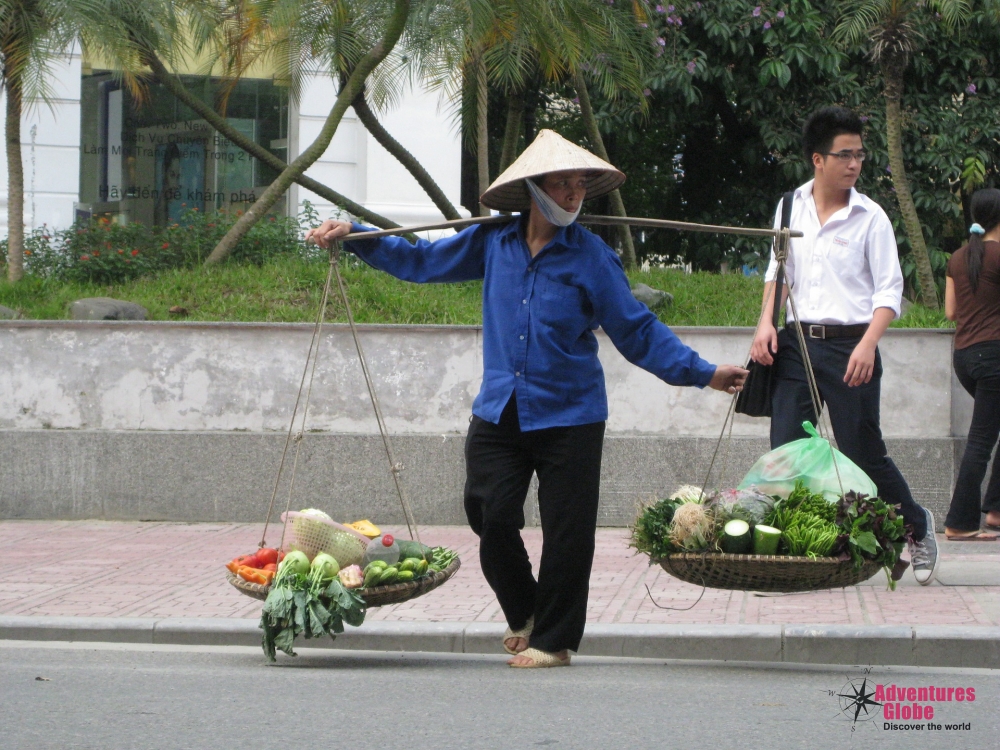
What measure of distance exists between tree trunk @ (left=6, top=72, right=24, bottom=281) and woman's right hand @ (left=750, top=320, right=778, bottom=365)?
660 centimetres

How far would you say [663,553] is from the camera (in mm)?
4836

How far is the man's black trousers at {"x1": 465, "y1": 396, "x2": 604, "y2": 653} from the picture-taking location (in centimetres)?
492

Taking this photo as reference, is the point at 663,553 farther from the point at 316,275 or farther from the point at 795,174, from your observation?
the point at 795,174

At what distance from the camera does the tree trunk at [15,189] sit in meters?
10.3

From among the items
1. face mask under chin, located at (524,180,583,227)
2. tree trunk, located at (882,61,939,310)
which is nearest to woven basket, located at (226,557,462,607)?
face mask under chin, located at (524,180,583,227)

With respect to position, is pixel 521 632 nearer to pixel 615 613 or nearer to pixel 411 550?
pixel 411 550

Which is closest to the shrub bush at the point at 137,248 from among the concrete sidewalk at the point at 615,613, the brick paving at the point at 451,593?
the brick paving at the point at 451,593

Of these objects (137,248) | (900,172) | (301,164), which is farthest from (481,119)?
(900,172)

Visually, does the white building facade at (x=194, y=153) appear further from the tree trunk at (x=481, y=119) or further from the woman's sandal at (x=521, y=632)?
the woman's sandal at (x=521, y=632)

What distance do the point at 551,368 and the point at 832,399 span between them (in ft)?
5.10

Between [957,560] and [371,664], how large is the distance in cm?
335

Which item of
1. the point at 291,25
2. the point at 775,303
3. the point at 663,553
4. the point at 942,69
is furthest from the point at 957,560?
the point at 942,69

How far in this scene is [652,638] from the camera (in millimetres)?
5527

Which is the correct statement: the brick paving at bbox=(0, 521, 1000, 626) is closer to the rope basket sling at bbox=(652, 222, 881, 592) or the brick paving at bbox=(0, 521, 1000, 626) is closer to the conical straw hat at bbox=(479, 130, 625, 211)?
the rope basket sling at bbox=(652, 222, 881, 592)
